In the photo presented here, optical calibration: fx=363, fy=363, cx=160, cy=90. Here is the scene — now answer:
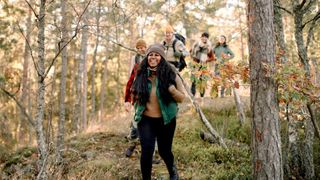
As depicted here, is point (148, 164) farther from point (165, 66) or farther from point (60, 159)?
point (60, 159)

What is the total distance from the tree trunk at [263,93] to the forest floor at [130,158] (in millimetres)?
1455

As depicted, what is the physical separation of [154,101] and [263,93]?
140 cm

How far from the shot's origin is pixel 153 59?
4941 millimetres

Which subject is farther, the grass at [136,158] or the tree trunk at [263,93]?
the grass at [136,158]

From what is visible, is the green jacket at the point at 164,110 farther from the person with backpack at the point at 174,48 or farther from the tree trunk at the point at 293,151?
the tree trunk at the point at 293,151

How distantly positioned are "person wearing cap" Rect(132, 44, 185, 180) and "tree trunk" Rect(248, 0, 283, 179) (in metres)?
0.99

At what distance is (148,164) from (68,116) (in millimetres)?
24937

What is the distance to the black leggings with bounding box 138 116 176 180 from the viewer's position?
4742mm

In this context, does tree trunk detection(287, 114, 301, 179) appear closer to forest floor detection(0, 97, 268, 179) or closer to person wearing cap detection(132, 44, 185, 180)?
forest floor detection(0, 97, 268, 179)

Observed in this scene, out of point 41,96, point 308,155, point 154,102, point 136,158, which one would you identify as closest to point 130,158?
point 136,158

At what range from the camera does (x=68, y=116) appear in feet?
94.2

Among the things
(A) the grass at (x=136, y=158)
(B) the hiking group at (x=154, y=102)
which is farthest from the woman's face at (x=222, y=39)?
(B) the hiking group at (x=154, y=102)

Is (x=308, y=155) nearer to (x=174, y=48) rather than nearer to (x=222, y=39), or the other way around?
(x=174, y=48)

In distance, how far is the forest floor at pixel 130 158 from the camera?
5.98 metres
